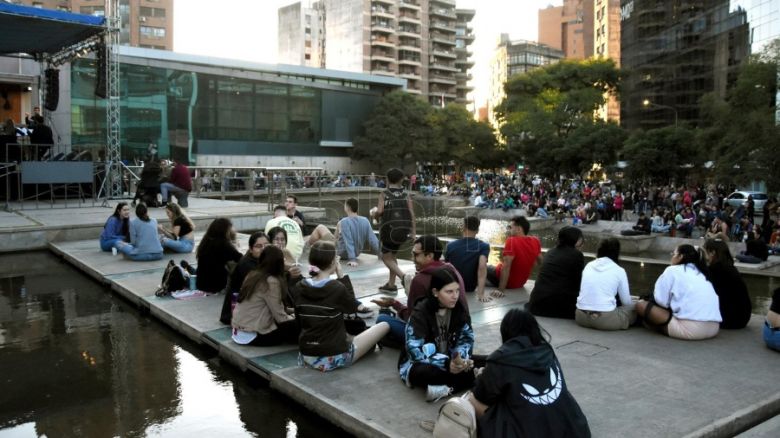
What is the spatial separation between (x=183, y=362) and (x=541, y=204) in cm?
2340

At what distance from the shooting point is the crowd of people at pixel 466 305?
3.53 m

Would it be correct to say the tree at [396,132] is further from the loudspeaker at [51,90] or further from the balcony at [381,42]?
the loudspeaker at [51,90]

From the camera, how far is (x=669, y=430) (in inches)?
158

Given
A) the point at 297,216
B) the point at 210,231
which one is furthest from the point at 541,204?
the point at 210,231

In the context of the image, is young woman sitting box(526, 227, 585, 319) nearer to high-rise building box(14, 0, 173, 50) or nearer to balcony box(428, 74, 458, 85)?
high-rise building box(14, 0, 173, 50)

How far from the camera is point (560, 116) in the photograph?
47000 mm

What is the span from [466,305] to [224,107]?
49659 mm

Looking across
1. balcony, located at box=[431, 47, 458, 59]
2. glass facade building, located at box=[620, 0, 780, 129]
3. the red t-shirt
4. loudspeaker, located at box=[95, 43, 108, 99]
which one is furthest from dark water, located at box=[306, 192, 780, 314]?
balcony, located at box=[431, 47, 458, 59]

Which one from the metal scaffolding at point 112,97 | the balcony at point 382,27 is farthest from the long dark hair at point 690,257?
the balcony at point 382,27

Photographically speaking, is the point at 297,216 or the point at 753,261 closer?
the point at 297,216

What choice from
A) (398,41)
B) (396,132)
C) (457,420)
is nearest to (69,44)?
(457,420)

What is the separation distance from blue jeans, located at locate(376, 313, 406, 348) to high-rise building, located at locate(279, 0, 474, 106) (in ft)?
257

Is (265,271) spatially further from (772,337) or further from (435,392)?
(772,337)

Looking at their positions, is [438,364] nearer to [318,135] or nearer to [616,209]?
[616,209]
